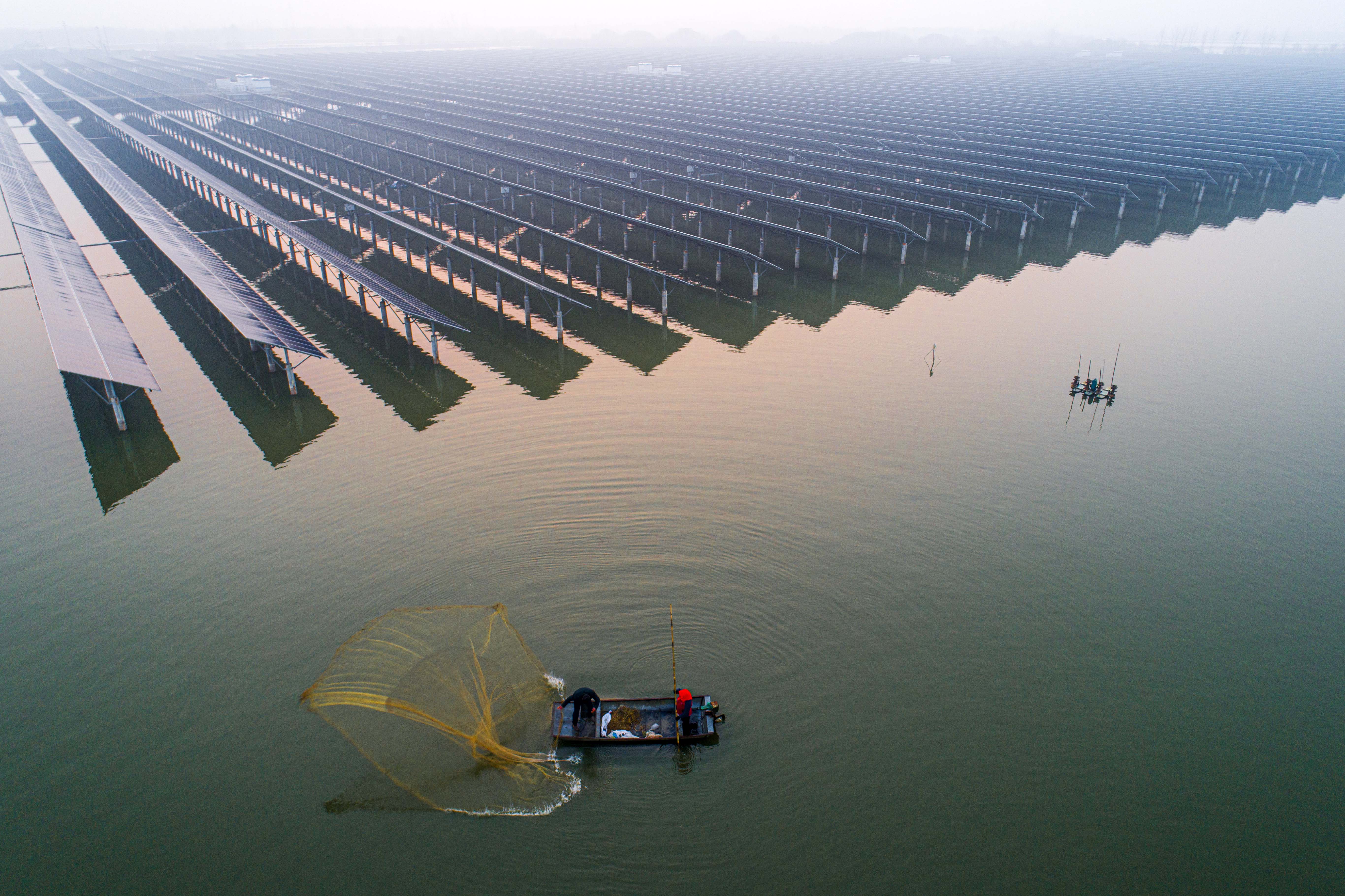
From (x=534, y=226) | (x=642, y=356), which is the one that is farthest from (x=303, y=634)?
(x=534, y=226)

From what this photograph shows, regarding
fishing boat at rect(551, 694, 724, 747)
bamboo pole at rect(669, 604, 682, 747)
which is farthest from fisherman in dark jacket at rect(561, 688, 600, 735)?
bamboo pole at rect(669, 604, 682, 747)

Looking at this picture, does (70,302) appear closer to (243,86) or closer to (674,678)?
(674,678)

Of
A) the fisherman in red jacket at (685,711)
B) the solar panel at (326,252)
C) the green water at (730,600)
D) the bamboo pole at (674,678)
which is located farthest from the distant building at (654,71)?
the fisherman in red jacket at (685,711)

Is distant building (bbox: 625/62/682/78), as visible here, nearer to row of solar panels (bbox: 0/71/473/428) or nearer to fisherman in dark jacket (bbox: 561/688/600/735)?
row of solar panels (bbox: 0/71/473/428)

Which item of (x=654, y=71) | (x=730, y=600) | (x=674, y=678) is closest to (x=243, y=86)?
(x=654, y=71)

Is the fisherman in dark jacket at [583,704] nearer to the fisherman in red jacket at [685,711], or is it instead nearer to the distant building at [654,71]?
the fisherman in red jacket at [685,711]

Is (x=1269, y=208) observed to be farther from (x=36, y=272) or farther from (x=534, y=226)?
(x=36, y=272)
